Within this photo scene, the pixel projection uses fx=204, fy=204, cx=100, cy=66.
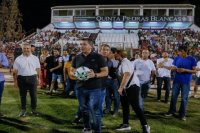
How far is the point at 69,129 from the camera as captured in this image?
4.66 meters

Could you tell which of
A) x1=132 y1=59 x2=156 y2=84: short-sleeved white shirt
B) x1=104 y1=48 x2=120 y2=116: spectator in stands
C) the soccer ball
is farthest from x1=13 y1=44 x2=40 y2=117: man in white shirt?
x1=132 y1=59 x2=156 y2=84: short-sleeved white shirt


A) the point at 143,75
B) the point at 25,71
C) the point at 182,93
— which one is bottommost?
the point at 182,93

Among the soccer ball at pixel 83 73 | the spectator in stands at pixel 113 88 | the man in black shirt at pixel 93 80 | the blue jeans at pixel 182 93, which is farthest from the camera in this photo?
the spectator in stands at pixel 113 88

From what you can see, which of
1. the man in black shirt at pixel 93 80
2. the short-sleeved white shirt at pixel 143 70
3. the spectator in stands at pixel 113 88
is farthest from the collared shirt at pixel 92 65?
the short-sleeved white shirt at pixel 143 70

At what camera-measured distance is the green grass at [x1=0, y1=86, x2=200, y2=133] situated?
471cm

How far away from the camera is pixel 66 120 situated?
5.38 meters

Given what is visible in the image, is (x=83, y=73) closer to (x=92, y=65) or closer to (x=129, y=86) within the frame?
(x=92, y=65)

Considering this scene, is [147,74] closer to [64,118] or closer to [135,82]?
[135,82]

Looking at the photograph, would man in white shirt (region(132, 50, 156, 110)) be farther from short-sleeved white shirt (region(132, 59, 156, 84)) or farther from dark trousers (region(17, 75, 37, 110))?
dark trousers (region(17, 75, 37, 110))

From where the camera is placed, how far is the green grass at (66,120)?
4.71m

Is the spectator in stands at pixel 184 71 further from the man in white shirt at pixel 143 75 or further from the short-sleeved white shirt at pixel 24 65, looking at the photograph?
the short-sleeved white shirt at pixel 24 65

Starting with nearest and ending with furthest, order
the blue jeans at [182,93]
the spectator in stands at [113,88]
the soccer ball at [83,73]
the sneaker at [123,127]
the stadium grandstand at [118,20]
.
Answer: the soccer ball at [83,73], the sneaker at [123,127], the blue jeans at [182,93], the spectator in stands at [113,88], the stadium grandstand at [118,20]

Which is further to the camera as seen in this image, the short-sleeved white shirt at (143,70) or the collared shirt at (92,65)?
the short-sleeved white shirt at (143,70)

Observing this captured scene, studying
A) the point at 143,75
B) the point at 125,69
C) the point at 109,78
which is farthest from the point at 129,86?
the point at 109,78
